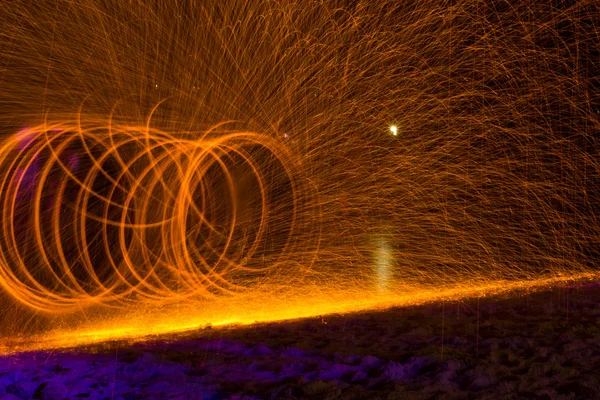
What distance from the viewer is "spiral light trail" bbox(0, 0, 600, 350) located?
7.70 meters

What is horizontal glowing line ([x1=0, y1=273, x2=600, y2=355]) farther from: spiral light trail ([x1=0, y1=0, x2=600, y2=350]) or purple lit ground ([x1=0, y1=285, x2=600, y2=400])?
purple lit ground ([x1=0, y1=285, x2=600, y2=400])

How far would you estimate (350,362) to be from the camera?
4230 millimetres

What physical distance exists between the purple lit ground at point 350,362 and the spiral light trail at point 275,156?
3.98 ft

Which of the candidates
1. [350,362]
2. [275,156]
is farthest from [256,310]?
[275,156]

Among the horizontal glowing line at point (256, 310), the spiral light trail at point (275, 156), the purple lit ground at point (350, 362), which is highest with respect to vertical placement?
the spiral light trail at point (275, 156)

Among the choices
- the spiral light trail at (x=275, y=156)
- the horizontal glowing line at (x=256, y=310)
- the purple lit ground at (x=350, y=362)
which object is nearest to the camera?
the purple lit ground at (x=350, y=362)

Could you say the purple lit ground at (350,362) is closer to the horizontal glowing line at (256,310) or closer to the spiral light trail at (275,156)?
the horizontal glowing line at (256,310)

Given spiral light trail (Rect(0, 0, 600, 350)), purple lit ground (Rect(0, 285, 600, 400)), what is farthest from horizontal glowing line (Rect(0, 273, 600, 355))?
purple lit ground (Rect(0, 285, 600, 400))

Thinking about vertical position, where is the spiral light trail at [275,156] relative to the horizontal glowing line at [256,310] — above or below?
above

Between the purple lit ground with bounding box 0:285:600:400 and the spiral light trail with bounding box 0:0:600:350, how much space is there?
121 centimetres

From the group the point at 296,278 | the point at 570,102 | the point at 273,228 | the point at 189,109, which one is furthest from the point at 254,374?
the point at 570,102

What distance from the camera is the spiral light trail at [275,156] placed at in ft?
25.2

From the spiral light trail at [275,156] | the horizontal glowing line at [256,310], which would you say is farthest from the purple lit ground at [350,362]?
the spiral light trail at [275,156]

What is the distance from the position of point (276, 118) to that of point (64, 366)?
6792 mm
